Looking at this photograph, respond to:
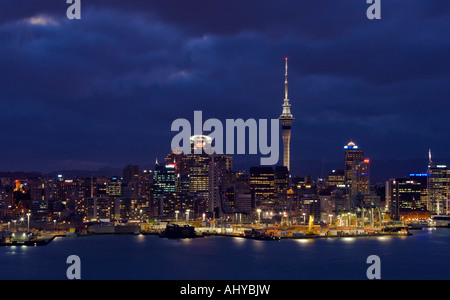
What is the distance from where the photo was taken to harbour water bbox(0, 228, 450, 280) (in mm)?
37625

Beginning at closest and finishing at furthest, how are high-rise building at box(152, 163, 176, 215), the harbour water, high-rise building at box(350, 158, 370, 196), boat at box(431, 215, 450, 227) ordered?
the harbour water
boat at box(431, 215, 450, 227)
high-rise building at box(152, 163, 176, 215)
high-rise building at box(350, 158, 370, 196)

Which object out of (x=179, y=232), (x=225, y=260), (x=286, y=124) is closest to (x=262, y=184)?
(x=286, y=124)

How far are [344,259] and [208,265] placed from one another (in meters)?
10.2

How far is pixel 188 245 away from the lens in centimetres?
5744

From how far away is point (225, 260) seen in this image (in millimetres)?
44344

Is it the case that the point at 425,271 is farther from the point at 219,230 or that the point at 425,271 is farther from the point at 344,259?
the point at 219,230

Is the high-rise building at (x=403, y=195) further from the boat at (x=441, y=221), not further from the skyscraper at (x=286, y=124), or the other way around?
the skyscraper at (x=286, y=124)

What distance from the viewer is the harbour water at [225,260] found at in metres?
37.6

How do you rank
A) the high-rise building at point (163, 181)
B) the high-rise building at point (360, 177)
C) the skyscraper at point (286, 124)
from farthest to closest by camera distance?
the skyscraper at point (286, 124)
the high-rise building at point (360, 177)
the high-rise building at point (163, 181)

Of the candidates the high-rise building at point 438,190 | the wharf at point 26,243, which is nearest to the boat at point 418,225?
Answer: the high-rise building at point 438,190

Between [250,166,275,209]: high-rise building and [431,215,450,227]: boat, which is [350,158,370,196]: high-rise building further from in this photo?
[431,215,450,227]: boat

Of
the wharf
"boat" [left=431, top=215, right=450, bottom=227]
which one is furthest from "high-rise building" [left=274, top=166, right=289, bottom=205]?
the wharf
